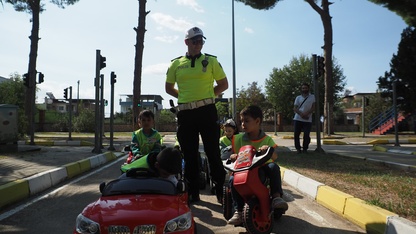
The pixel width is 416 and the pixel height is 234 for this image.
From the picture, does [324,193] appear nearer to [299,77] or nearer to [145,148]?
[145,148]

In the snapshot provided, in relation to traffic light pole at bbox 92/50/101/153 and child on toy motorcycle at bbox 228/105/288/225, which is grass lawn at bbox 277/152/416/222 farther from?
traffic light pole at bbox 92/50/101/153

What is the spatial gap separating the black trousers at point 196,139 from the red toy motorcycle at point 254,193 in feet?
4.08

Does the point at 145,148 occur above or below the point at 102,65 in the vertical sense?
below

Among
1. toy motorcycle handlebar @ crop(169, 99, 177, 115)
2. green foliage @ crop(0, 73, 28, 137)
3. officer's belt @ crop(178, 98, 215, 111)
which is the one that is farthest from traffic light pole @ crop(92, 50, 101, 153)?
officer's belt @ crop(178, 98, 215, 111)

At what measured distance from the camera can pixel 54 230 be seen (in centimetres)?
365

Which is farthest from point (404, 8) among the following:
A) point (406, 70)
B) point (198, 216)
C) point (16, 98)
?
point (16, 98)

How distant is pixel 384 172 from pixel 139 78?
48.7 ft

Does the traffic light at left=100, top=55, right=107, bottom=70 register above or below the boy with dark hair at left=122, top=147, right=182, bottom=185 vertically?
above

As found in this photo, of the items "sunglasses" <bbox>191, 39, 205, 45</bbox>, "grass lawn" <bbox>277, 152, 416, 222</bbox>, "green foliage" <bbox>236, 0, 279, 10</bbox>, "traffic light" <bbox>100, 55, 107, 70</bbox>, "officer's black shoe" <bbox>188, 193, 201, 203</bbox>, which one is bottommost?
"officer's black shoe" <bbox>188, 193, 201, 203</bbox>

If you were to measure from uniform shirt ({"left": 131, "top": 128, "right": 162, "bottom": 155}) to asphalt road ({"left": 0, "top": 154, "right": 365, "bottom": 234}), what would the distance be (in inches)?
37.2

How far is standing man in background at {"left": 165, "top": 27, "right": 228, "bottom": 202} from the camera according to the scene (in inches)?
180

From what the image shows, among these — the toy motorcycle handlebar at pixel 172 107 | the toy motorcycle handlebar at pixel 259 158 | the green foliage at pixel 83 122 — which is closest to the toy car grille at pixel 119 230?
the toy motorcycle handlebar at pixel 259 158

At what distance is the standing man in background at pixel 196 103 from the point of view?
4.58 m

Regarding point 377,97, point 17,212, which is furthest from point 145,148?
point 377,97
